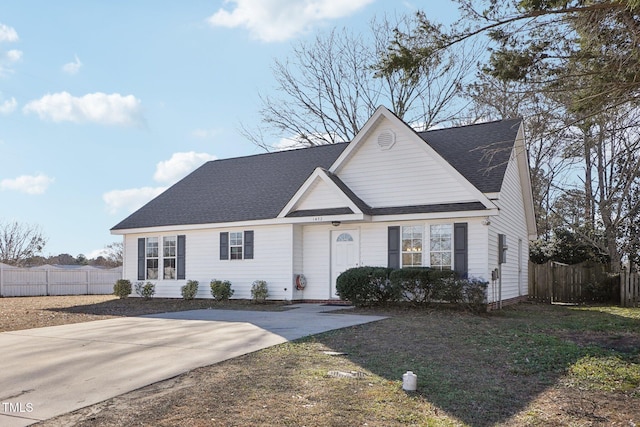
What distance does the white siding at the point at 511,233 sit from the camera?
15000mm

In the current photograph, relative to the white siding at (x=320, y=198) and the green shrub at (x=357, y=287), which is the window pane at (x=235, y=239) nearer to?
the white siding at (x=320, y=198)

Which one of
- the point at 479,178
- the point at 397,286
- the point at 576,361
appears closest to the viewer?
the point at 576,361

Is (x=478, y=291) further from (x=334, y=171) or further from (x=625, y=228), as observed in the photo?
(x=625, y=228)

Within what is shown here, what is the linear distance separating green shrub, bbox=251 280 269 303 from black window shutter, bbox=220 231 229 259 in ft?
6.07

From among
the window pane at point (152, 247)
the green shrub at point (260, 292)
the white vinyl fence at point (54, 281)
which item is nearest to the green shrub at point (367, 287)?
the green shrub at point (260, 292)

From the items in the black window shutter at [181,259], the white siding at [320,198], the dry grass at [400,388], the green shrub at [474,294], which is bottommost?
the dry grass at [400,388]

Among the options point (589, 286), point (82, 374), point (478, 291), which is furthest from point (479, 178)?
point (82, 374)

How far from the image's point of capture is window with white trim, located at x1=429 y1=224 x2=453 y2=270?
48.7 feet

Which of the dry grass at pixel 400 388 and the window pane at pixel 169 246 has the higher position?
the window pane at pixel 169 246

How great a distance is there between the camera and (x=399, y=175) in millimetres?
15984

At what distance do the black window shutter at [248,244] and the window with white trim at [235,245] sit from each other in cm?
23

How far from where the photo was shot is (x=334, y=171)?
17.1 m

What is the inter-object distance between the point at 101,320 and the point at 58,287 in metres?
17.3

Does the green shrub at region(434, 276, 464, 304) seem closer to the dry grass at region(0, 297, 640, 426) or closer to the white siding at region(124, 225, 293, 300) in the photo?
the dry grass at region(0, 297, 640, 426)
